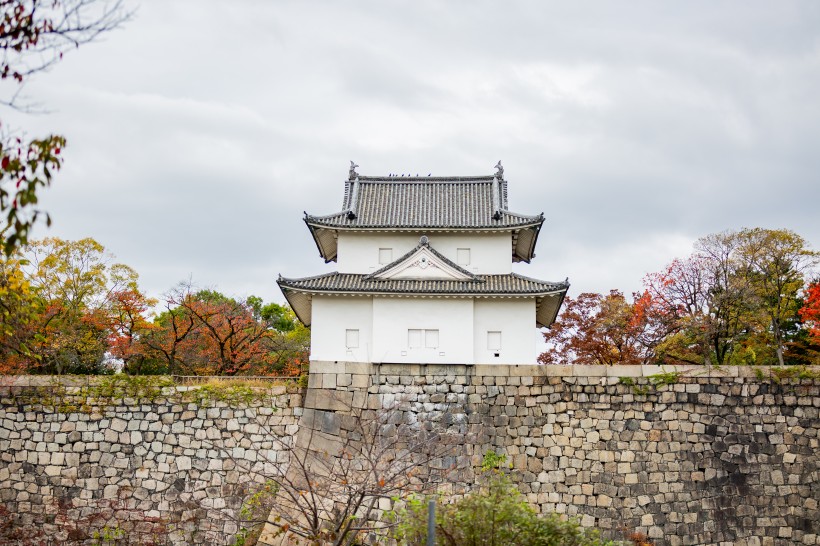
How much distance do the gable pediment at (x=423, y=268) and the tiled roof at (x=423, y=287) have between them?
140 mm

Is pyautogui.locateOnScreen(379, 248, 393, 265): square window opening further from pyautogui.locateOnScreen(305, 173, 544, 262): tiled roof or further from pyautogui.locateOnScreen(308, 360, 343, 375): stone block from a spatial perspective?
pyautogui.locateOnScreen(308, 360, 343, 375): stone block

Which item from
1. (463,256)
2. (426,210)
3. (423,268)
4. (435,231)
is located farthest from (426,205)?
(423,268)

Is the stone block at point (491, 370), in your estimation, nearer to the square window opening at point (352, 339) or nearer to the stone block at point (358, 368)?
the stone block at point (358, 368)

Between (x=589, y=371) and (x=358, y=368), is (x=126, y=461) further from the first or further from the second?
(x=589, y=371)

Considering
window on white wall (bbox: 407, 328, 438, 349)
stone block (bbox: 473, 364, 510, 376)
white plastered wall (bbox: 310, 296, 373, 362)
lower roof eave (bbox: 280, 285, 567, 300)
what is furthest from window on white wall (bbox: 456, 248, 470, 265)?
stone block (bbox: 473, 364, 510, 376)

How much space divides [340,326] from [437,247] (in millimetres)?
3675

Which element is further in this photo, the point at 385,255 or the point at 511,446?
the point at 385,255

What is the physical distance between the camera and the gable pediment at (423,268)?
21.1 m

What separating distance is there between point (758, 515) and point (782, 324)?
13716mm

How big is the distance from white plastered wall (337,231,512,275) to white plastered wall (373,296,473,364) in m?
1.64

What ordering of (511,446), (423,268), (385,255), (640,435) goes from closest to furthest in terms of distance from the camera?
(640,435) < (511,446) < (423,268) < (385,255)

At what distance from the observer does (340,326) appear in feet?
68.3

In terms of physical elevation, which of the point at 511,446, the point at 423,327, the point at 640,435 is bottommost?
the point at 511,446

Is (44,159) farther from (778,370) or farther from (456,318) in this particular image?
(778,370)
